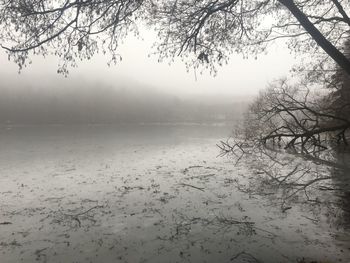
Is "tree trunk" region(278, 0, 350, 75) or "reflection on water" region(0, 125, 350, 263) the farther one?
"reflection on water" region(0, 125, 350, 263)

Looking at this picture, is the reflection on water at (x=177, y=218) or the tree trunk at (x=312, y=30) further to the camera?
the reflection on water at (x=177, y=218)

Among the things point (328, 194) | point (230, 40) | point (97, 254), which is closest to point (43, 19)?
point (230, 40)

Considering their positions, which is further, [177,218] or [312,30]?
[177,218]

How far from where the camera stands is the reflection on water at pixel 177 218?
919cm

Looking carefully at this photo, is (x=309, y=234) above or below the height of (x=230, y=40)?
below

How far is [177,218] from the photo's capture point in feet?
40.5

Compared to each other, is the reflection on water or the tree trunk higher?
the tree trunk

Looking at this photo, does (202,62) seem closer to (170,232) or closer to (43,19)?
(43,19)

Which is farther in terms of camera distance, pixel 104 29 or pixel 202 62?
pixel 202 62

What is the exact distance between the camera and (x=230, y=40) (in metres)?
8.53

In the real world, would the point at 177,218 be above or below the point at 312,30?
below

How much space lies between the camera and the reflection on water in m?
9.19

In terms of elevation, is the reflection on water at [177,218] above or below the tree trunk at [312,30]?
below

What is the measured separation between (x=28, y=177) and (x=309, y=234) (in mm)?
18431
